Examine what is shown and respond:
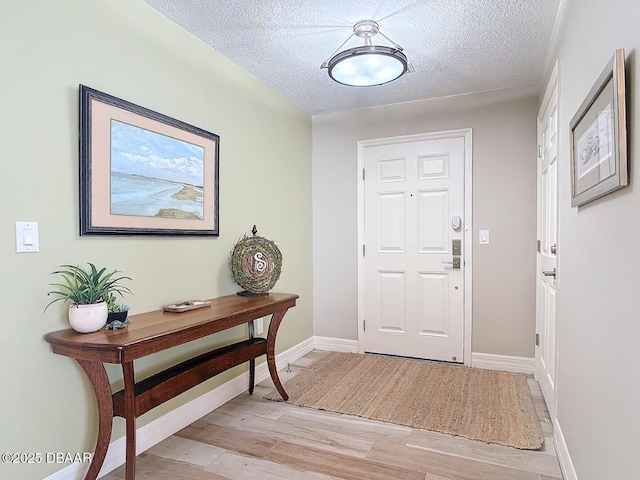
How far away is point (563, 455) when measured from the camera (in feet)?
6.29

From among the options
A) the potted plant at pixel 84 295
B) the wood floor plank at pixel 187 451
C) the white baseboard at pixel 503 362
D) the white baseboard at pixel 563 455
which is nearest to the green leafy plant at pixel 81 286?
the potted plant at pixel 84 295

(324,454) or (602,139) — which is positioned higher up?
(602,139)

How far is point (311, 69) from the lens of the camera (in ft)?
9.50

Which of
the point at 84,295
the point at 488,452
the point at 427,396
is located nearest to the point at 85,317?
the point at 84,295

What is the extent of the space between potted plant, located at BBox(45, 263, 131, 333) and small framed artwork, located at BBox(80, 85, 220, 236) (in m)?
0.20

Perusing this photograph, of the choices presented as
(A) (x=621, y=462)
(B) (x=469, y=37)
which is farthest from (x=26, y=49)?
(A) (x=621, y=462)

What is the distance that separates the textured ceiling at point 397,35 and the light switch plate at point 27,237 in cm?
134

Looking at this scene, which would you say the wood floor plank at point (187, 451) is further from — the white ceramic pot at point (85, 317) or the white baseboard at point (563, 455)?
the white baseboard at point (563, 455)

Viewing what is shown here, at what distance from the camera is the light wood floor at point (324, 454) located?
74.7 inches

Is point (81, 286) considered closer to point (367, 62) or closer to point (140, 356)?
point (140, 356)

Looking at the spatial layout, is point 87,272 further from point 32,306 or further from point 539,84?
point 539,84

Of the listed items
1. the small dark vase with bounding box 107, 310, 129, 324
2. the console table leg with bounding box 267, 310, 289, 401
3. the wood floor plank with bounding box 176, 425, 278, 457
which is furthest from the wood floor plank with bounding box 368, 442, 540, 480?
the small dark vase with bounding box 107, 310, 129, 324

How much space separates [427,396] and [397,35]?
7.81 ft

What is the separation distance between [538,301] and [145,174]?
→ 2.92 meters
